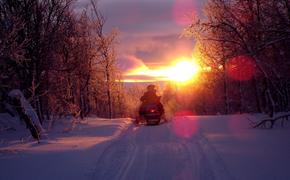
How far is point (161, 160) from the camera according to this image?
1405 centimetres

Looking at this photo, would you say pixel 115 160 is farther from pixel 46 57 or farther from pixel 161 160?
pixel 46 57

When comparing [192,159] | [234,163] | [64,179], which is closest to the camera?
[64,179]

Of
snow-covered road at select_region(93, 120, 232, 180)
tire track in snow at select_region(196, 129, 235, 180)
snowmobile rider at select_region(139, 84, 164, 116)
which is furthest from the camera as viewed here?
snowmobile rider at select_region(139, 84, 164, 116)

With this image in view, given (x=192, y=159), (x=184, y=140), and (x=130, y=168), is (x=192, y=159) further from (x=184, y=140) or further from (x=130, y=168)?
(x=184, y=140)

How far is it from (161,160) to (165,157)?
1.98ft

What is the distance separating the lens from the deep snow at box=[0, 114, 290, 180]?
11844 millimetres

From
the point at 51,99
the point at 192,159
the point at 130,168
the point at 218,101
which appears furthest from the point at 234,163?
the point at 218,101

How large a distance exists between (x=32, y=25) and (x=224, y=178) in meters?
20.8

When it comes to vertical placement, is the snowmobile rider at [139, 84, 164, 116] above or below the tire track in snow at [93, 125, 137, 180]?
above

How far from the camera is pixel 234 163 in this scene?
12.6m

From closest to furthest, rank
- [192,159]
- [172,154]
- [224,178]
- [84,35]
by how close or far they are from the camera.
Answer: [224,178] → [192,159] → [172,154] → [84,35]

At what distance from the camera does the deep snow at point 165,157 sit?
1184cm

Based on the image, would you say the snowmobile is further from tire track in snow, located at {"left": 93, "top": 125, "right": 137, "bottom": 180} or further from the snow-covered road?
tire track in snow, located at {"left": 93, "top": 125, "right": 137, "bottom": 180}

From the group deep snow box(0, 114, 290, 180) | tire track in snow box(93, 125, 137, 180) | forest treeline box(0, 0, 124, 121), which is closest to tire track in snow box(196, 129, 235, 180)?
deep snow box(0, 114, 290, 180)
